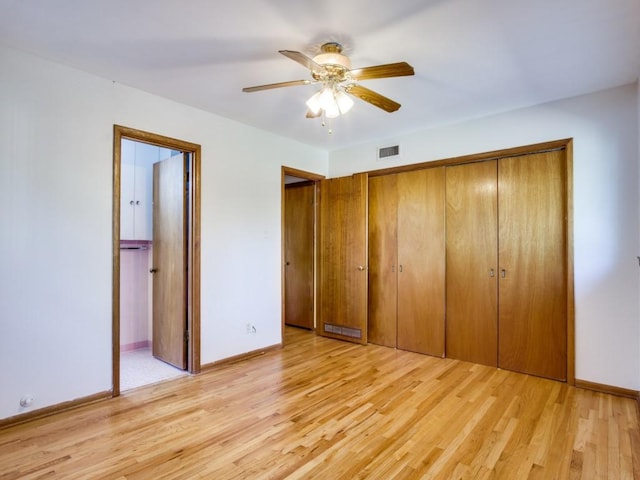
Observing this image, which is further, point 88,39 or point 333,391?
point 333,391

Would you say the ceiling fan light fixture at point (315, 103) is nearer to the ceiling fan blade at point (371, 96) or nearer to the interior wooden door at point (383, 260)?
the ceiling fan blade at point (371, 96)

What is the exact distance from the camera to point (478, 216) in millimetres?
3535

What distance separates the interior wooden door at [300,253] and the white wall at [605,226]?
2.94 meters

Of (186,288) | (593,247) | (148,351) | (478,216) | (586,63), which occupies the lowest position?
(148,351)

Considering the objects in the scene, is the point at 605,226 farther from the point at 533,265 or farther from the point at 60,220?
the point at 60,220

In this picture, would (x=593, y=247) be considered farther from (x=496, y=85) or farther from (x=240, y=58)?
(x=240, y=58)

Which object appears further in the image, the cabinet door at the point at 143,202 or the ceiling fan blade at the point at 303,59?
the cabinet door at the point at 143,202

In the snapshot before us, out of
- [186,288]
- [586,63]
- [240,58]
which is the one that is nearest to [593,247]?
[586,63]

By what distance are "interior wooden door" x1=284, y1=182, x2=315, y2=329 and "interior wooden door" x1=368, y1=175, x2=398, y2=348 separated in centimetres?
101

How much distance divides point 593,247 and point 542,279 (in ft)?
1.56

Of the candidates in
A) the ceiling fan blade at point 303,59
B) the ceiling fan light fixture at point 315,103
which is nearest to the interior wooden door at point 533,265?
the ceiling fan light fixture at point 315,103

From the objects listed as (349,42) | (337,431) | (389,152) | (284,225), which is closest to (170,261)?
(284,225)

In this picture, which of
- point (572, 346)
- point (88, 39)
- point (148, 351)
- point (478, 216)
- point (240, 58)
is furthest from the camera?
point (148, 351)

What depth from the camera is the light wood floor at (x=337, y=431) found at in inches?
73.5
